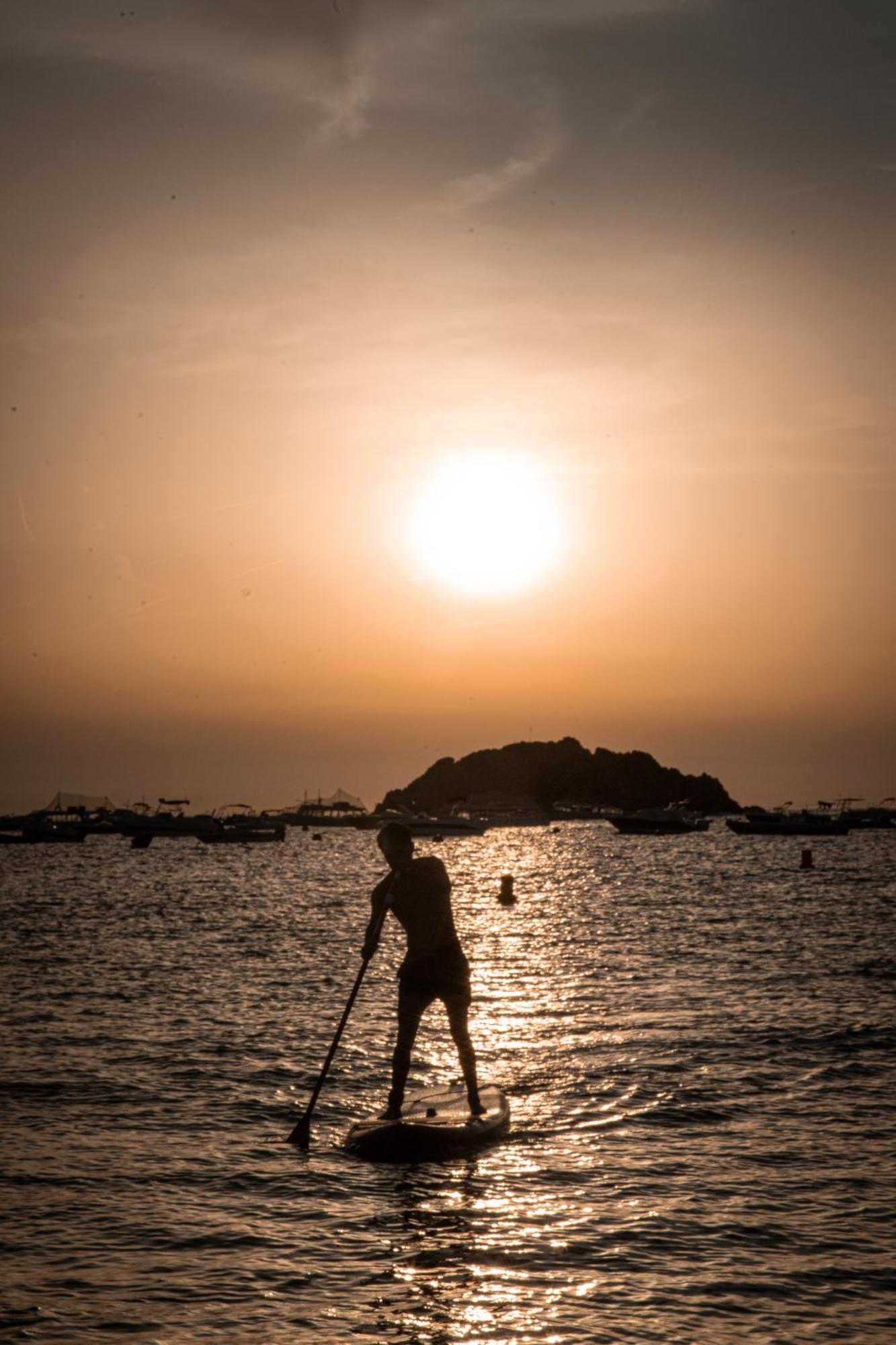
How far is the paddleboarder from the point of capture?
1374 centimetres

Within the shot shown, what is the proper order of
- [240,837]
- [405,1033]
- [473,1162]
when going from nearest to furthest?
1. [473,1162]
2. [405,1033]
3. [240,837]

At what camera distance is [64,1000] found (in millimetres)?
27234

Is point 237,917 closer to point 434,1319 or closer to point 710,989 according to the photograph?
point 710,989

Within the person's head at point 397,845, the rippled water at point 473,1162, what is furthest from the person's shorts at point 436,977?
the rippled water at point 473,1162

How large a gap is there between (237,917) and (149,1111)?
37989 mm

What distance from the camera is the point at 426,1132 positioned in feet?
45.3

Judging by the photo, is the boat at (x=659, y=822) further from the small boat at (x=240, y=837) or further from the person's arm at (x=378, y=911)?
the person's arm at (x=378, y=911)

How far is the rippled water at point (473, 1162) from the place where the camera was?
962 cm

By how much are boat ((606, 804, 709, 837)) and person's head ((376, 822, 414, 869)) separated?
164 m

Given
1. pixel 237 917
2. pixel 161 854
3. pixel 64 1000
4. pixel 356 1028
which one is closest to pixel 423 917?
pixel 356 1028

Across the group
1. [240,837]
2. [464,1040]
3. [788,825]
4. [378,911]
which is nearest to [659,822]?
[788,825]

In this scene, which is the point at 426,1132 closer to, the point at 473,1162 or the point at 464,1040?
the point at 473,1162

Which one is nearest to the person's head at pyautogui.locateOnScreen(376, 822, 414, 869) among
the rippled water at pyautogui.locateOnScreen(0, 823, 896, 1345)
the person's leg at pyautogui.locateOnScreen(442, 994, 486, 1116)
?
the person's leg at pyautogui.locateOnScreen(442, 994, 486, 1116)

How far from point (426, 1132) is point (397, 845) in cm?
307
